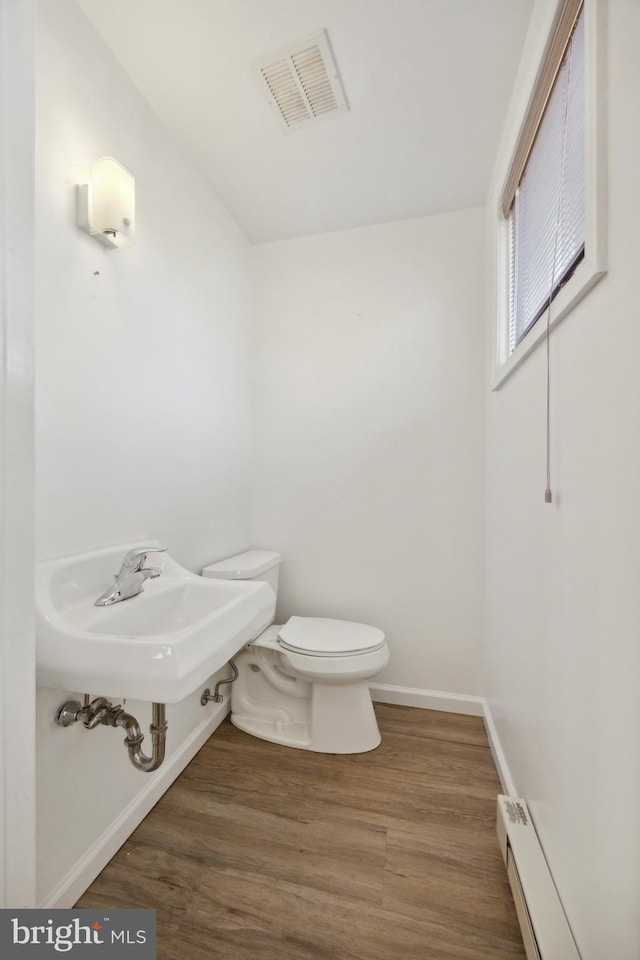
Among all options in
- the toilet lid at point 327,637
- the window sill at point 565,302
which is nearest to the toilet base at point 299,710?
the toilet lid at point 327,637

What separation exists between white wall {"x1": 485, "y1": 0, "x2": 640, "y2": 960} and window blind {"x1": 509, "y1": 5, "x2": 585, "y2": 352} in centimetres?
17

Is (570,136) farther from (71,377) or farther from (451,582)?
(451,582)

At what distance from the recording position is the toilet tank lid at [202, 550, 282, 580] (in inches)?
69.4

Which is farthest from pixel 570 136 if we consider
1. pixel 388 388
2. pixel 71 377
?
pixel 71 377

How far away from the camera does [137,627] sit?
3.92 feet

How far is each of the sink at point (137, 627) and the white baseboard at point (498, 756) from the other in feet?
3.19

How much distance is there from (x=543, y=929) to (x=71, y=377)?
1624mm

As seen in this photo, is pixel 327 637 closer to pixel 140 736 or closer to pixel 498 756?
pixel 498 756

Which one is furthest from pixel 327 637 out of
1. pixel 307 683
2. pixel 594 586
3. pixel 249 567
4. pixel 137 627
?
pixel 594 586

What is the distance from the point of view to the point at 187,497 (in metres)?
1.71

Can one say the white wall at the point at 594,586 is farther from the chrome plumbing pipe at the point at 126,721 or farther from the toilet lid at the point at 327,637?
the chrome plumbing pipe at the point at 126,721

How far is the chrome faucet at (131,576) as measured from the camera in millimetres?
1188

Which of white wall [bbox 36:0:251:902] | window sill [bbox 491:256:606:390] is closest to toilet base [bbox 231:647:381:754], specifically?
white wall [bbox 36:0:251:902]

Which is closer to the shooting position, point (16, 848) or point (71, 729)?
point (16, 848)
